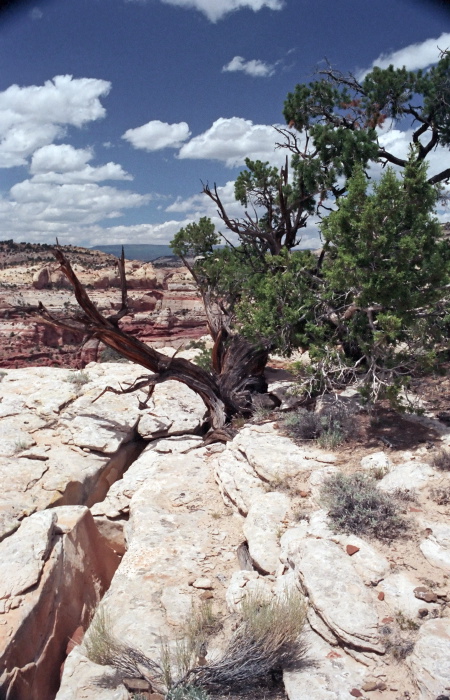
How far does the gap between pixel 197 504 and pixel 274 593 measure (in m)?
2.85

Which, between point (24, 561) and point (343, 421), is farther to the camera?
point (343, 421)

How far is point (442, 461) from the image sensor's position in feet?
21.1

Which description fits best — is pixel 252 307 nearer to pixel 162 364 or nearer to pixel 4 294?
pixel 162 364

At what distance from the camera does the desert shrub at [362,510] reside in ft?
17.9

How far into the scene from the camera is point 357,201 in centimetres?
730

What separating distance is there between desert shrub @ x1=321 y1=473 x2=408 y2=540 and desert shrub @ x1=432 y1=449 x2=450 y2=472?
0.92m

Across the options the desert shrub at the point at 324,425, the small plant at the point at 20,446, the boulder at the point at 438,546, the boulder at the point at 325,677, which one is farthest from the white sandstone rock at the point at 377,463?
the small plant at the point at 20,446

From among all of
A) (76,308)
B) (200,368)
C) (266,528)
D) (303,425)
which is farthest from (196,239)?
(76,308)

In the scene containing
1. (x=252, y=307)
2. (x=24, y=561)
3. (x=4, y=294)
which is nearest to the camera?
(x=24, y=561)

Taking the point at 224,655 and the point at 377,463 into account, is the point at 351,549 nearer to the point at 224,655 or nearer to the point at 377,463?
the point at 224,655

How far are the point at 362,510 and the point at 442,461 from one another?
1.55 metres

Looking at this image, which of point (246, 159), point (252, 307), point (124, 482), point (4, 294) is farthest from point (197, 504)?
point (4, 294)

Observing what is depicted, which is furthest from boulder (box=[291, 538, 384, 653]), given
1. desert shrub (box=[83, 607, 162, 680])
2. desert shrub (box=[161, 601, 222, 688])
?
desert shrub (box=[83, 607, 162, 680])

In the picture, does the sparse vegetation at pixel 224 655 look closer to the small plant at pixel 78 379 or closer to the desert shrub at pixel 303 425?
the desert shrub at pixel 303 425
